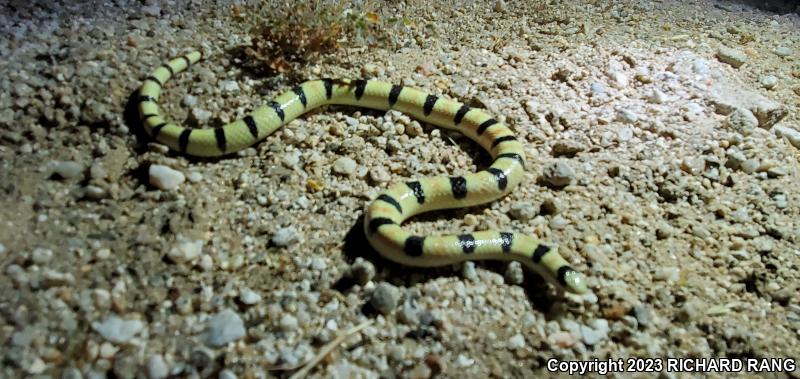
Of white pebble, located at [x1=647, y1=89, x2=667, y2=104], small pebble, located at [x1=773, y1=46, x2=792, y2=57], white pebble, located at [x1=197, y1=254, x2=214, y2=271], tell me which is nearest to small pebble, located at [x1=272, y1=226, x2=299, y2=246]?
white pebble, located at [x1=197, y1=254, x2=214, y2=271]

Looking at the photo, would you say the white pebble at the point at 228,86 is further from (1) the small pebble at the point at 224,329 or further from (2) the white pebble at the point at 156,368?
(2) the white pebble at the point at 156,368

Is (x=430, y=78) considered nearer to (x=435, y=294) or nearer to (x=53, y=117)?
(x=435, y=294)

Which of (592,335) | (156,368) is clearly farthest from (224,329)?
(592,335)

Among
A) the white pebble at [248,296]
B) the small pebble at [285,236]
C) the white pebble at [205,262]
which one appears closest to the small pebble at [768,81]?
the small pebble at [285,236]

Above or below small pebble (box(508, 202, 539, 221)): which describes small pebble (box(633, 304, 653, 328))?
below

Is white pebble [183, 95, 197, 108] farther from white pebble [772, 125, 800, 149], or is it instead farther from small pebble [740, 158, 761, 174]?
white pebble [772, 125, 800, 149]
